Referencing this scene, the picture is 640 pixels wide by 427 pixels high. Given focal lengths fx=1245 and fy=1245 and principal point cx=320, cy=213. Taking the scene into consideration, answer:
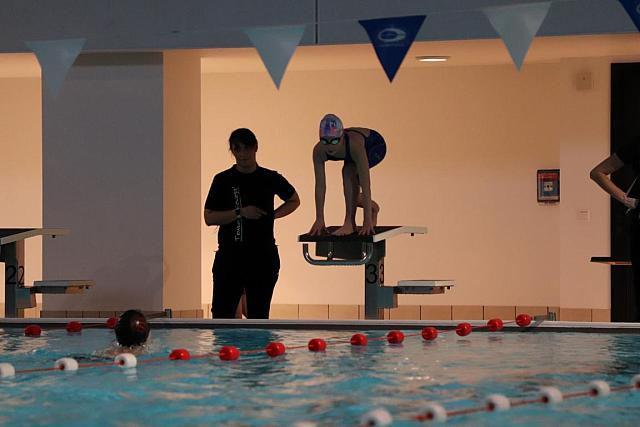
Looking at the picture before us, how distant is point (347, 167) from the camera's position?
7785 millimetres

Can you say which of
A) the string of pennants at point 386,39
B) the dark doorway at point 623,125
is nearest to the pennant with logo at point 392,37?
the string of pennants at point 386,39

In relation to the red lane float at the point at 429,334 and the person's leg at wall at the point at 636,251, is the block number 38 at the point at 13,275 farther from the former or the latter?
the person's leg at wall at the point at 636,251

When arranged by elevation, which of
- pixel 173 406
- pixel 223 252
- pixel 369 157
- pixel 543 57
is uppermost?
pixel 543 57

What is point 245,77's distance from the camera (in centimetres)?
1259

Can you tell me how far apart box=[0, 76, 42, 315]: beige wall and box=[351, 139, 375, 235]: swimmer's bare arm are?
603cm

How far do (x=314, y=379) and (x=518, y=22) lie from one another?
241 centimetres

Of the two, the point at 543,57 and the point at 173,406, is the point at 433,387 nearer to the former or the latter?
the point at 173,406

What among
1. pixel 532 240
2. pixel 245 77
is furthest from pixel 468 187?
pixel 245 77

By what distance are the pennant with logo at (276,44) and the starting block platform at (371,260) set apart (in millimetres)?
1199

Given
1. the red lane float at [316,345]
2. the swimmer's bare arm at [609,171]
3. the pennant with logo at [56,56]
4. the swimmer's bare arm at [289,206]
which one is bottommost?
the red lane float at [316,345]

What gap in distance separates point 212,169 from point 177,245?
234 cm

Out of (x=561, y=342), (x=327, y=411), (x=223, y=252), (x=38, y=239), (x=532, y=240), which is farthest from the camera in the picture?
(x=38, y=239)

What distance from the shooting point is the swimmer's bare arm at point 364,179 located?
755 cm

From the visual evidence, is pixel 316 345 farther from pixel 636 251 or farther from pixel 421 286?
pixel 636 251
